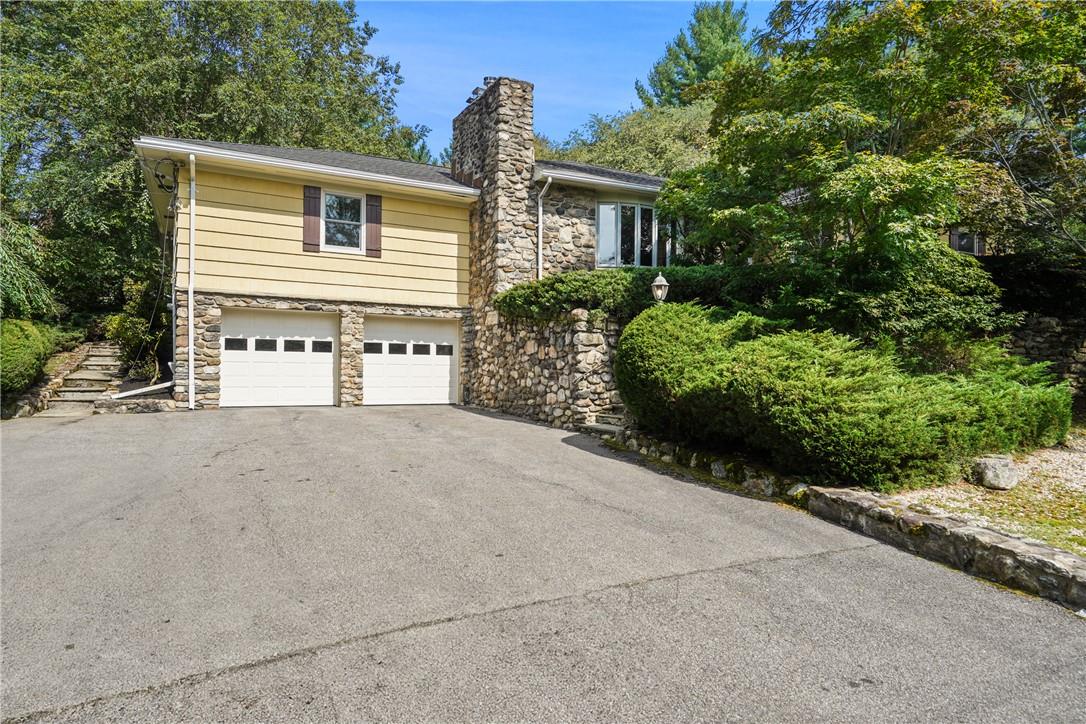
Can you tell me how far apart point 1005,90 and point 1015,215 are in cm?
193

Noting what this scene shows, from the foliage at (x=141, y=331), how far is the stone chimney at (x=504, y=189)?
24.1 ft

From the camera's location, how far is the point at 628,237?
1305 cm

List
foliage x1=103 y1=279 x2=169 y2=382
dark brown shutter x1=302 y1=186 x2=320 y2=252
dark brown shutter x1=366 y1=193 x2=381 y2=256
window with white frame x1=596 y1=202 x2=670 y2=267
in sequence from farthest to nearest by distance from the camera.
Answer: window with white frame x1=596 y1=202 x2=670 y2=267 < foliage x1=103 y1=279 x2=169 y2=382 < dark brown shutter x1=366 y1=193 x2=381 y2=256 < dark brown shutter x1=302 y1=186 x2=320 y2=252

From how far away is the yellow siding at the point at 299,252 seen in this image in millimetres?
10961

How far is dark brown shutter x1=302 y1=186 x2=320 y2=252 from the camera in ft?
38.0

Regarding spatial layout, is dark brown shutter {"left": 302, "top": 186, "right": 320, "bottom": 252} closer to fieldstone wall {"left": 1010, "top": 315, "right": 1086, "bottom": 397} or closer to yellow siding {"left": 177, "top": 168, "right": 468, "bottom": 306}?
yellow siding {"left": 177, "top": 168, "right": 468, "bottom": 306}

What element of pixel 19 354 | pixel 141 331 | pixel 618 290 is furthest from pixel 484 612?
pixel 141 331

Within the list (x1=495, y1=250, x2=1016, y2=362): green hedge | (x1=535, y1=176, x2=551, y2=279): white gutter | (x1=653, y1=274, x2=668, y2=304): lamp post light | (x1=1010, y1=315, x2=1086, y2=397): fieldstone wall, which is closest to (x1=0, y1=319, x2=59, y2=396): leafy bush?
(x1=495, y1=250, x2=1016, y2=362): green hedge

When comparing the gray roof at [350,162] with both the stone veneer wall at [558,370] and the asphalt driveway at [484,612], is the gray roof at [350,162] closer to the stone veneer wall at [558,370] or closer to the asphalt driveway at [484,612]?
the stone veneer wall at [558,370]

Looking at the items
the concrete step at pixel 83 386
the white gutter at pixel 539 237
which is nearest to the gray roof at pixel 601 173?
the white gutter at pixel 539 237

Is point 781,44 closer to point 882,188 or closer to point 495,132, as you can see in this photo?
point 882,188

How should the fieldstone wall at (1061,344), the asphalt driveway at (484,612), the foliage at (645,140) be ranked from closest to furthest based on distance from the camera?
the asphalt driveway at (484,612) < the fieldstone wall at (1061,344) < the foliage at (645,140)

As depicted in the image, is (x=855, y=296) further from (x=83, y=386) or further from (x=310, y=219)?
(x=83, y=386)

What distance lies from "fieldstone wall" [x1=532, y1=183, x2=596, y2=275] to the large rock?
8416mm
